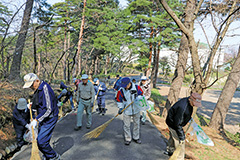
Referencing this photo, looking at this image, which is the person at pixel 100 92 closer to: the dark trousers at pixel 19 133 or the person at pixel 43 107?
the dark trousers at pixel 19 133

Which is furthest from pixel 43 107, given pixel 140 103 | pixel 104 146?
pixel 140 103

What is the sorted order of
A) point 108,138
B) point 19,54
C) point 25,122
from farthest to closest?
point 19,54, point 108,138, point 25,122

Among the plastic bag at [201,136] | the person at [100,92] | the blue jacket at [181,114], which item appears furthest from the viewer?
the person at [100,92]

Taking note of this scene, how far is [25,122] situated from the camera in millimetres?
4414

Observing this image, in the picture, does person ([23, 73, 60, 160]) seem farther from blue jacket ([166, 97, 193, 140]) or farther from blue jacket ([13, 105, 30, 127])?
blue jacket ([166, 97, 193, 140])

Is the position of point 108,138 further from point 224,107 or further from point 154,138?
point 224,107

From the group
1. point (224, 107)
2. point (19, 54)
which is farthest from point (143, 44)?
point (19, 54)

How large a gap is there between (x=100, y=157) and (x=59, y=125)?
110 inches

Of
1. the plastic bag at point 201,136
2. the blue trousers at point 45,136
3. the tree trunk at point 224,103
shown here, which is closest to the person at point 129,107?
the plastic bag at point 201,136

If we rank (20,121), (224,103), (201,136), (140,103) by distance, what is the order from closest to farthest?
(201,136) → (20,121) → (140,103) → (224,103)

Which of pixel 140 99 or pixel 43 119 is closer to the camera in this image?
pixel 43 119

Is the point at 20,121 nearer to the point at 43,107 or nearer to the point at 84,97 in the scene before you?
the point at 43,107

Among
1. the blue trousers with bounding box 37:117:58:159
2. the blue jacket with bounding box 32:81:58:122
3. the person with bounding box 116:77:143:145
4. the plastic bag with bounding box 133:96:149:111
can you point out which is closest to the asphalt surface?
the person with bounding box 116:77:143:145

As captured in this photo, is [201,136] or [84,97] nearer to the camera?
[201,136]
